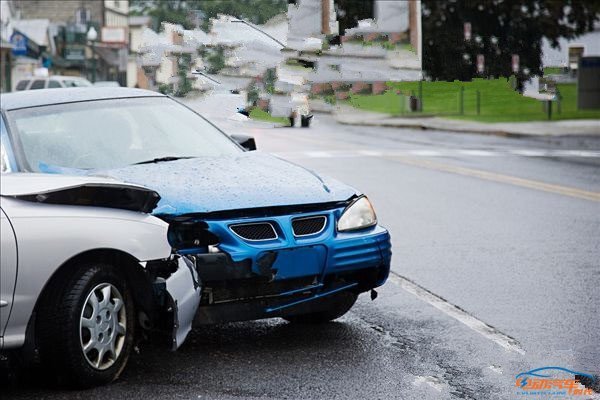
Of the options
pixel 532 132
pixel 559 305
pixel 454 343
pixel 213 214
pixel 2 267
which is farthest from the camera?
pixel 532 132

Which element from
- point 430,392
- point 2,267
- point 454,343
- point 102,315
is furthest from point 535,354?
point 2,267

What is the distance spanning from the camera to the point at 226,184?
680 centimetres

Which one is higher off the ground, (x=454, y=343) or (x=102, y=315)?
(x=102, y=315)

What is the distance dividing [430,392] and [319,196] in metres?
1.44

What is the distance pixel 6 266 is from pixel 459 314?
3257 millimetres

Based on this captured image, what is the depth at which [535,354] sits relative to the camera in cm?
665

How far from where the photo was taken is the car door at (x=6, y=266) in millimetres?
5535

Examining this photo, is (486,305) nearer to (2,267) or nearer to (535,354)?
(535,354)

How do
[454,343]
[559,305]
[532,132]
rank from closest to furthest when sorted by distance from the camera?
[454,343] → [559,305] → [532,132]

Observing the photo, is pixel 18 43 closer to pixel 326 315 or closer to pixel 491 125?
pixel 491 125

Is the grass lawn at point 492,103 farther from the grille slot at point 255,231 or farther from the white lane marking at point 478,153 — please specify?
the grille slot at point 255,231

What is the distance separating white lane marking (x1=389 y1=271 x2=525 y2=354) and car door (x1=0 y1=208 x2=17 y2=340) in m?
2.73

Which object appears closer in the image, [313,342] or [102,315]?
[102,315]

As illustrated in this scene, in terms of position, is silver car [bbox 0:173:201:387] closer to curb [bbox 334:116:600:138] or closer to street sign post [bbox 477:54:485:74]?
street sign post [bbox 477:54:485:74]
